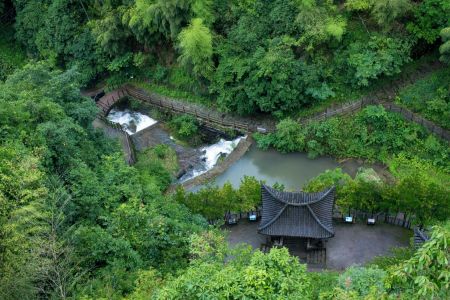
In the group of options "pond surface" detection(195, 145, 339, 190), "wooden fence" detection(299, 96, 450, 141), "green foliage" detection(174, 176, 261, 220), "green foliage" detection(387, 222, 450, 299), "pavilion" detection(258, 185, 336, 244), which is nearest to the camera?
"green foliage" detection(387, 222, 450, 299)

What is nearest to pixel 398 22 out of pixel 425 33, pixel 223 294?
pixel 425 33

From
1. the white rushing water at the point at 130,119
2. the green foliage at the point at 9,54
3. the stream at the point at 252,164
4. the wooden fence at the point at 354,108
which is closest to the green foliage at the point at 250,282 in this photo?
the stream at the point at 252,164

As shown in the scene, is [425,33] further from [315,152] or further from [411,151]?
[315,152]

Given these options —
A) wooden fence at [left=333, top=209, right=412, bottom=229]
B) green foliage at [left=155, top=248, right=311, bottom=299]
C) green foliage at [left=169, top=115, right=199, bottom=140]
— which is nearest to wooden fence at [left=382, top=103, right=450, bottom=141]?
wooden fence at [left=333, top=209, right=412, bottom=229]

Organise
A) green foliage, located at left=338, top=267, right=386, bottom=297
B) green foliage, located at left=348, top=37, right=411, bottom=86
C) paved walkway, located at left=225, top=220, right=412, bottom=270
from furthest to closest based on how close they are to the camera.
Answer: green foliage, located at left=348, top=37, right=411, bottom=86
paved walkway, located at left=225, top=220, right=412, bottom=270
green foliage, located at left=338, top=267, right=386, bottom=297

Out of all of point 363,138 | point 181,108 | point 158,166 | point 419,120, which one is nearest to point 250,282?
point 158,166

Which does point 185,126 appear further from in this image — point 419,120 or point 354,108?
point 419,120

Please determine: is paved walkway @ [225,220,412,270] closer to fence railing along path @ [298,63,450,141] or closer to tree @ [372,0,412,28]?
fence railing along path @ [298,63,450,141]
